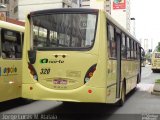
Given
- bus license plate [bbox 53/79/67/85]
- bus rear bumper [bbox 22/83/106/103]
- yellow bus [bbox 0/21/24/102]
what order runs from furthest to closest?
yellow bus [bbox 0/21/24/102], bus license plate [bbox 53/79/67/85], bus rear bumper [bbox 22/83/106/103]

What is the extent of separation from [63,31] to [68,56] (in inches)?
29.6

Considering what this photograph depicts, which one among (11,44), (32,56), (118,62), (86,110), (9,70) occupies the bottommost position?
(86,110)

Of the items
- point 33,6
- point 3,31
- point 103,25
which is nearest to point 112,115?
point 103,25

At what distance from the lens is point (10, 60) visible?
12.6 metres

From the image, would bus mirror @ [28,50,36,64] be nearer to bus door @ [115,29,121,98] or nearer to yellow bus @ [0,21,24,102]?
yellow bus @ [0,21,24,102]

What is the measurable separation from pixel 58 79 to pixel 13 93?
3.03 metres

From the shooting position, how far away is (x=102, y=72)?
10172 mm

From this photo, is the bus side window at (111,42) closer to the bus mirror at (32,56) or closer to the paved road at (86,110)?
the paved road at (86,110)

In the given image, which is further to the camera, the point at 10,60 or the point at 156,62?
the point at 156,62

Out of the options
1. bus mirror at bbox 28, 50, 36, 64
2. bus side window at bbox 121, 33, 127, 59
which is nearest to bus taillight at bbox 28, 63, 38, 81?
bus mirror at bbox 28, 50, 36, 64

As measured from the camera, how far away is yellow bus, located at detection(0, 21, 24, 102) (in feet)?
39.8

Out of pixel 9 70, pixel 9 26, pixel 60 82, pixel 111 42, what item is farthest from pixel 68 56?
pixel 9 26

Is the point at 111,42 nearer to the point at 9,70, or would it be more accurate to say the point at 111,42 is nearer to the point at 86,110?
the point at 86,110

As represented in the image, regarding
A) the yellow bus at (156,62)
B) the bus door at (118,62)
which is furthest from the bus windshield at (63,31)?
the yellow bus at (156,62)
